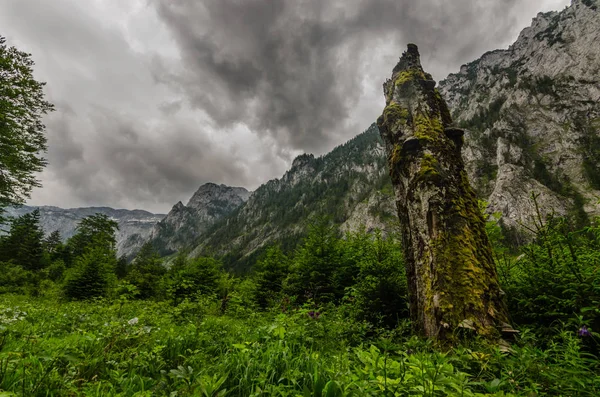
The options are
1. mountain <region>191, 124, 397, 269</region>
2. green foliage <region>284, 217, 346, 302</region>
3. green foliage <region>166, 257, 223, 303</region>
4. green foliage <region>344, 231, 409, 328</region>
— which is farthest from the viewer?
mountain <region>191, 124, 397, 269</region>

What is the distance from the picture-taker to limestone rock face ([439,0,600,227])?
84250 mm

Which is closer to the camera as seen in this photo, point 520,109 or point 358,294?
point 358,294

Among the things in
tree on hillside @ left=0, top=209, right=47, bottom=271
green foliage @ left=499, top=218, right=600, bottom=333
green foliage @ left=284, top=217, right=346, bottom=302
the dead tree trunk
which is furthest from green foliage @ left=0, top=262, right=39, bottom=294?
green foliage @ left=499, top=218, right=600, bottom=333

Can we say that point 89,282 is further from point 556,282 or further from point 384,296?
point 556,282

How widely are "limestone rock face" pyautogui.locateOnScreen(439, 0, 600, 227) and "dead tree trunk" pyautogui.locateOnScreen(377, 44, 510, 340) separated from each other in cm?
9114

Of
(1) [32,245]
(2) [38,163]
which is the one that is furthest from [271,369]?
(1) [32,245]

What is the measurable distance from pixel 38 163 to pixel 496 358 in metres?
25.2

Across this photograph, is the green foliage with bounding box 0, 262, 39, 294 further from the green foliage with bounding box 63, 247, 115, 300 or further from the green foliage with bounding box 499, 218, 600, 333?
the green foliage with bounding box 499, 218, 600, 333

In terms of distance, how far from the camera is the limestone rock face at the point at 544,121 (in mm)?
84250

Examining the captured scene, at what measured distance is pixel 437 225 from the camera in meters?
4.59

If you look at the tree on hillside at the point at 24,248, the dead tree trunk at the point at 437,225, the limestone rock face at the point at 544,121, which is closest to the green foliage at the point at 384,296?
the dead tree trunk at the point at 437,225

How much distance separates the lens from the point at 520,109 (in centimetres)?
11088

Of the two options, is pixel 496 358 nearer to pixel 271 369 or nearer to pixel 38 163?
pixel 271 369

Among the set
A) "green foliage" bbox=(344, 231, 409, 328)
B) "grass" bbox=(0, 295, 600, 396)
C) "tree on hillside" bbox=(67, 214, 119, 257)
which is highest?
"tree on hillside" bbox=(67, 214, 119, 257)
